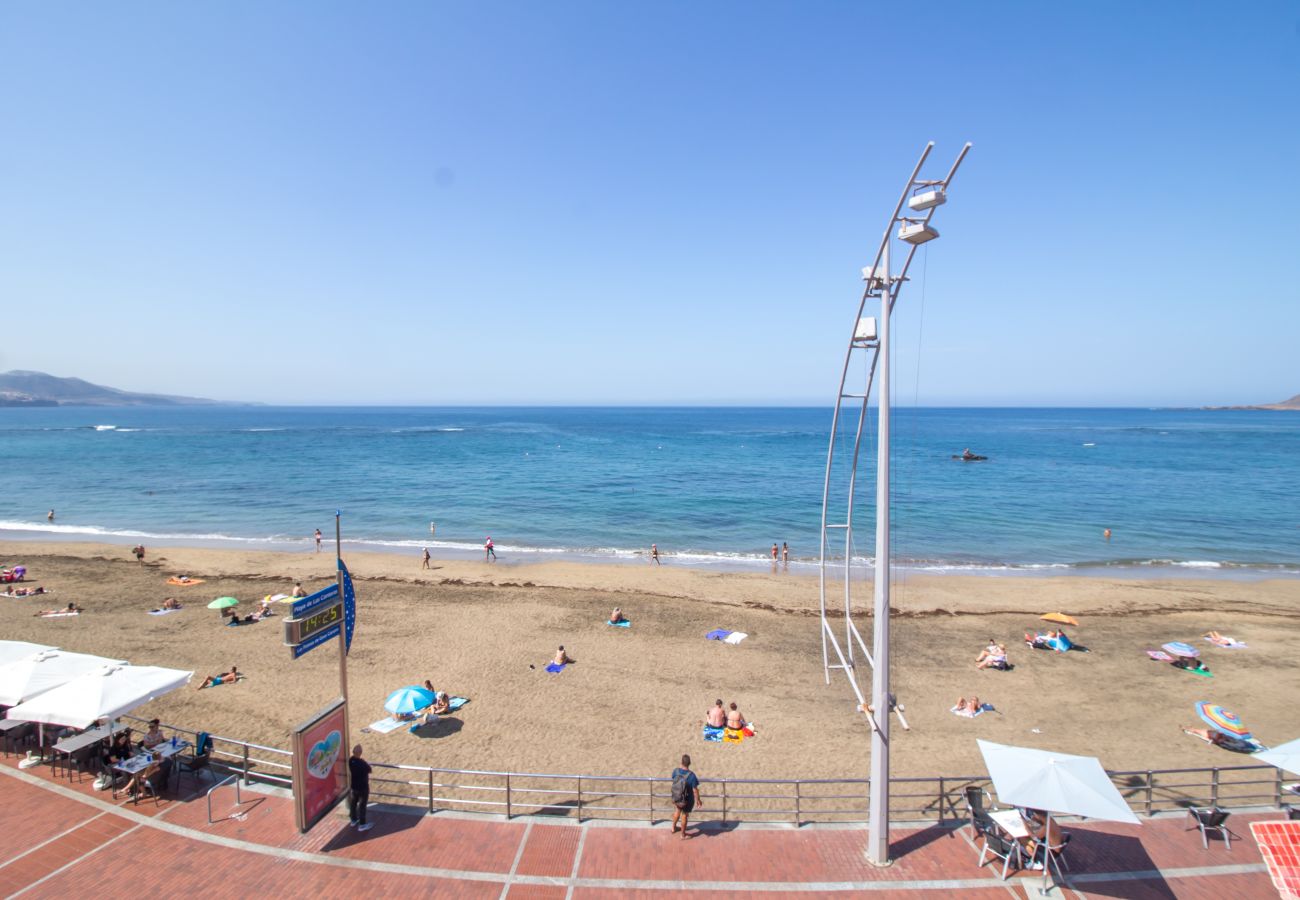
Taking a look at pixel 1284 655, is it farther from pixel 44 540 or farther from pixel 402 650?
pixel 44 540

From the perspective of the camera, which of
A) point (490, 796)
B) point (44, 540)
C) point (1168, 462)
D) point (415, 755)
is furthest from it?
point (1168, 462)

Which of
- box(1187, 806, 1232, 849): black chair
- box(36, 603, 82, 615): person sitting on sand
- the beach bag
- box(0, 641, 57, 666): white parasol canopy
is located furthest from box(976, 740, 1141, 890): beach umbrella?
box(36, 603, 82, 615): person sitting on sand

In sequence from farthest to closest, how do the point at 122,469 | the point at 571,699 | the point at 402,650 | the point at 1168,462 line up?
the point at 1168,462, the point at 122,469, the point at 402,650, the point at 571,699

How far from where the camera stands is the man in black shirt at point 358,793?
957cm

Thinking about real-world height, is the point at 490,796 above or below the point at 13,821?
below

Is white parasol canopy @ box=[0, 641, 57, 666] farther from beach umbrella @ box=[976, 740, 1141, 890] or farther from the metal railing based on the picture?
beach umbrella @ box=[976, 740, 1141, 890]

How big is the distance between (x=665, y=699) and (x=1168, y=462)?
91957 mm

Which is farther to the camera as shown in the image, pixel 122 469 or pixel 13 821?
pixel 122 469

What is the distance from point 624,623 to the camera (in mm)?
22281

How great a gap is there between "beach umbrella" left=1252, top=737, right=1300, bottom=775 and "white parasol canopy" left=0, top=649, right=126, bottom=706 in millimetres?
19942

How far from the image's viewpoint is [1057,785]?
28.0 feet

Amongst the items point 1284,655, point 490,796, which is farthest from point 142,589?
point 1284,655

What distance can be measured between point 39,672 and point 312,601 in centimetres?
723

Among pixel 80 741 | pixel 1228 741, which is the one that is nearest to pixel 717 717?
pixel 1228 741
